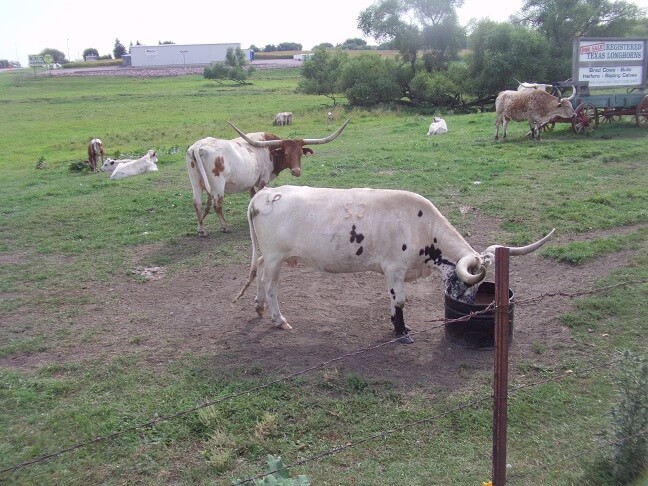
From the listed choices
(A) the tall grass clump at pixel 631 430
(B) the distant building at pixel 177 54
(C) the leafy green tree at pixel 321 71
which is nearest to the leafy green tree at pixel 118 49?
(B) the distant building at pixel 177 54

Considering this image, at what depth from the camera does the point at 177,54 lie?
372ft

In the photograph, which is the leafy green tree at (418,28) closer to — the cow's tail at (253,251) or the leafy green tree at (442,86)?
the leafy green tree at (442,86)

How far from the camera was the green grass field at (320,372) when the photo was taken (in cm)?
483

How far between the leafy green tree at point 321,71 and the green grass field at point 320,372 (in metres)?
24.6

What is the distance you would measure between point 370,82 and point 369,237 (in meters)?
33.4

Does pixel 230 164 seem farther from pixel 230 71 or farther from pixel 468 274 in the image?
pixel 230 71

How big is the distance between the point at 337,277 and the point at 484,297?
92.9 inches

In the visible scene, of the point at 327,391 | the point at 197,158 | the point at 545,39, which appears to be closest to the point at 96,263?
the point at 197,158

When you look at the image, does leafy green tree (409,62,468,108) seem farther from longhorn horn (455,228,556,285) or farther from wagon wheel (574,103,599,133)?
longhorn horn (455,228,556,285)

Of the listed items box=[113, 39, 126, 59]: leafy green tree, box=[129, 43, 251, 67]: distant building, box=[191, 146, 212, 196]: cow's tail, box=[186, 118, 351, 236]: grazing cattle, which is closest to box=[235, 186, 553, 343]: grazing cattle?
box=[186, 118, 351, 236]: grazing cattle

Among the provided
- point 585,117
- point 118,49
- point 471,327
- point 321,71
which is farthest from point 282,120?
point 118,49

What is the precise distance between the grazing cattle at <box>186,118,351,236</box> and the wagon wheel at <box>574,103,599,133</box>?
11.0 m

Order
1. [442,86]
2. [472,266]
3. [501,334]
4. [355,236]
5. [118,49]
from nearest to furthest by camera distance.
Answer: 1. [501,334]
2. [472,266]
3. [355,236]
4. [442,86]
5. [118,49]

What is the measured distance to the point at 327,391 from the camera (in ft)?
19.1
